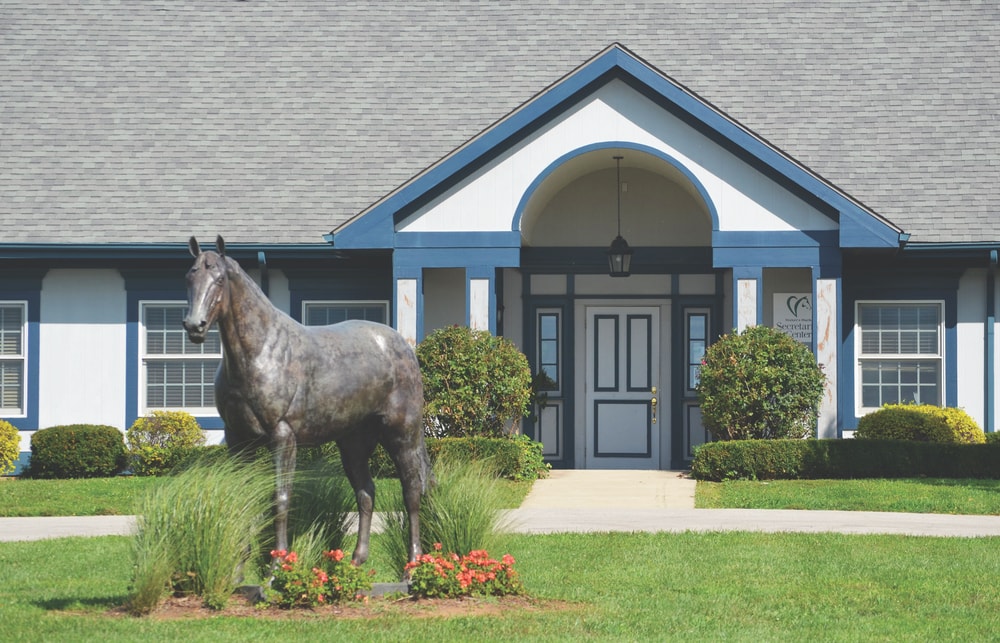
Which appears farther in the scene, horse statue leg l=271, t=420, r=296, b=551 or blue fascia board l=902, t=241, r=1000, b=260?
blue fascia board l=902, t=241, r=1000, b=260

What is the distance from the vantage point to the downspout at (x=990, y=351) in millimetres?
18906

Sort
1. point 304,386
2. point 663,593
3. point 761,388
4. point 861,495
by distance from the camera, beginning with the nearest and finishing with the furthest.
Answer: point 304,386, point 663,593, point 861,495, point 761,388

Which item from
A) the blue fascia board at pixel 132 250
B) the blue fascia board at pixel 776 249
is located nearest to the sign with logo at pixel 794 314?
the blue fascia board at pixel 776 249

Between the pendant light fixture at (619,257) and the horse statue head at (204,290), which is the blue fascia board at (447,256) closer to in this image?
the pendant light fixture at (619,257)

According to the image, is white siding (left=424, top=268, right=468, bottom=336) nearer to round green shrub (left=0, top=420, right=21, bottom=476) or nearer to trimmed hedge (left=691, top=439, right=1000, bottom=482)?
trimmed hedge (left=691, top=439, right=1000, bottom=482)

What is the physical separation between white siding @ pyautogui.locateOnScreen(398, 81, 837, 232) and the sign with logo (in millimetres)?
1655

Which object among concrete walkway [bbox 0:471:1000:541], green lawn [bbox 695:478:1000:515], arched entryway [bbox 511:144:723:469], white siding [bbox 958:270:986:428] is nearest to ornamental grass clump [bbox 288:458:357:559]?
concrete walkway [bbox 0:471:1000:541]

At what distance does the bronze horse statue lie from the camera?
8.75 meters

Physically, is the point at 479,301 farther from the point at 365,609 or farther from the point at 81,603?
the point at 365,609

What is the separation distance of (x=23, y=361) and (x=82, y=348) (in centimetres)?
87

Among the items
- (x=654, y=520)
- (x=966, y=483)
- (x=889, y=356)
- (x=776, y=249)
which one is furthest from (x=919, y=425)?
(x=654, y=520)

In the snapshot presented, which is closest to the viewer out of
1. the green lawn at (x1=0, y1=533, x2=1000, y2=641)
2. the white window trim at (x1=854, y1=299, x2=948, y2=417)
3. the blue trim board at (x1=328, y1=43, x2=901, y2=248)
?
the green lawn at (x1=0, y1=533, x2=1000, y2=641)

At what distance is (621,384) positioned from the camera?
20.2m

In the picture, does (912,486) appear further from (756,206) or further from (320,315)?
(320,315)
